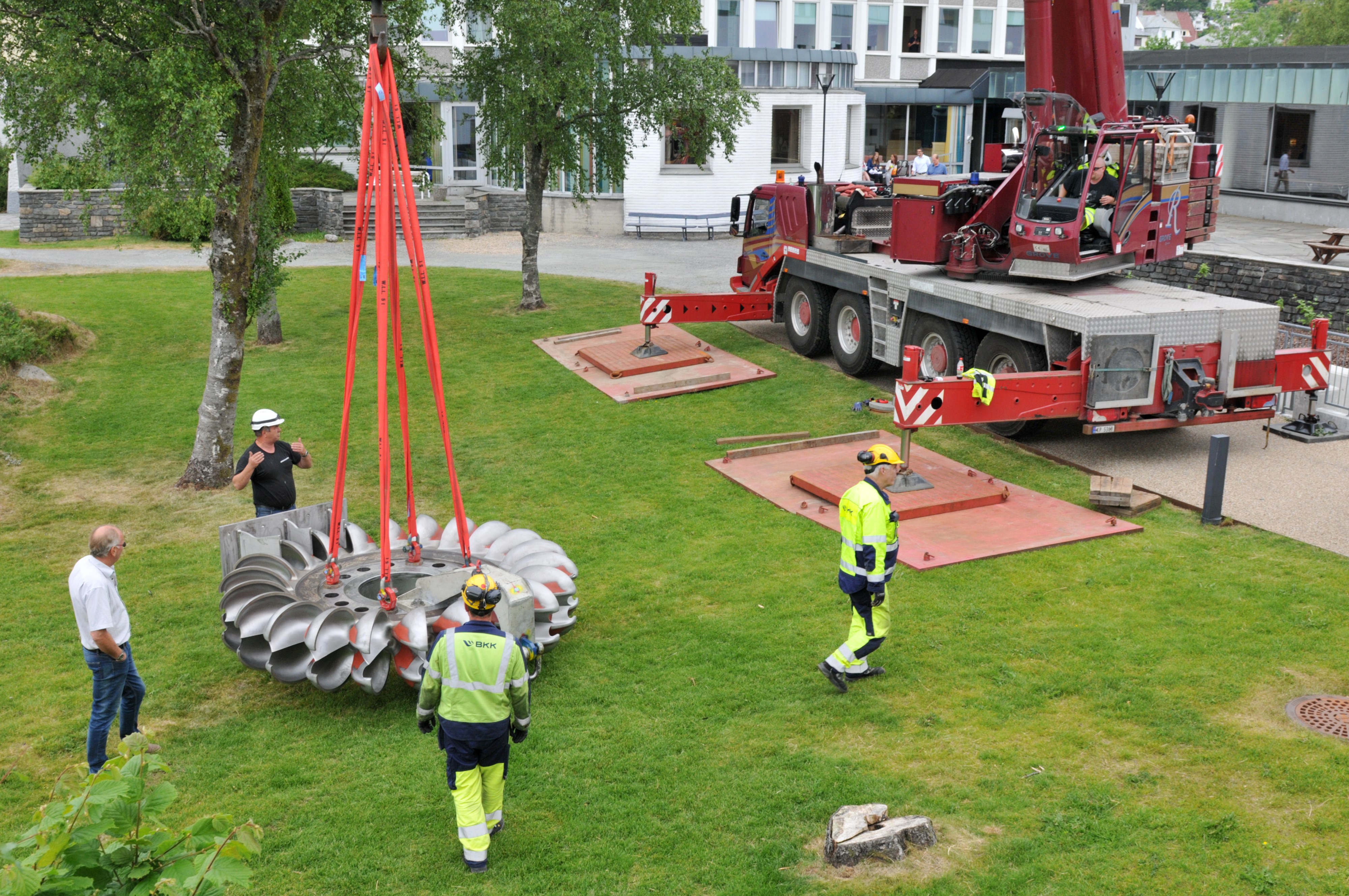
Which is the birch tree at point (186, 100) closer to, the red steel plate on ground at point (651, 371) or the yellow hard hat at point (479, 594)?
the red steel plate on ground at point (651, 371)

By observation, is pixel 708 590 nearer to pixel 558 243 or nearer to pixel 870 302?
pixel 870 302

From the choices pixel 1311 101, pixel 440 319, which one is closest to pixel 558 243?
pixel 440 319

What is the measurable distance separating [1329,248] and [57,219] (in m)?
29.4

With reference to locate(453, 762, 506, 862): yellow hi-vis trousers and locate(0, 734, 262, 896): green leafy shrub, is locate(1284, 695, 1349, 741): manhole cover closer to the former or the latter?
locate(453, 762, 506, 862): yellow hi-vis trousers

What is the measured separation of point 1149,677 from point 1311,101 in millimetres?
27461

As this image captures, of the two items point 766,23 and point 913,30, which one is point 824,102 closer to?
point 766,23

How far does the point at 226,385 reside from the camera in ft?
44.7

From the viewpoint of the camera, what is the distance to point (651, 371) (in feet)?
59.9

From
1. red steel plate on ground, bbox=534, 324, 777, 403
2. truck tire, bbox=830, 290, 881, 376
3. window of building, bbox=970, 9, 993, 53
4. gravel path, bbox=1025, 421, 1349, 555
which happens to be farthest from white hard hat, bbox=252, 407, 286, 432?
window of building, bbox=970, 9, 993, 53

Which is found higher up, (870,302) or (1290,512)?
(870,302)

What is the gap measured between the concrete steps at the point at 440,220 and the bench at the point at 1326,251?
21.3m

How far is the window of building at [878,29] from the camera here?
4462 centimetres

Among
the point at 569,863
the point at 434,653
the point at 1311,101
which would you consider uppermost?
the point at 1311,101

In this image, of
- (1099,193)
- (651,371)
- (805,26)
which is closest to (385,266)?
(1099,193)
